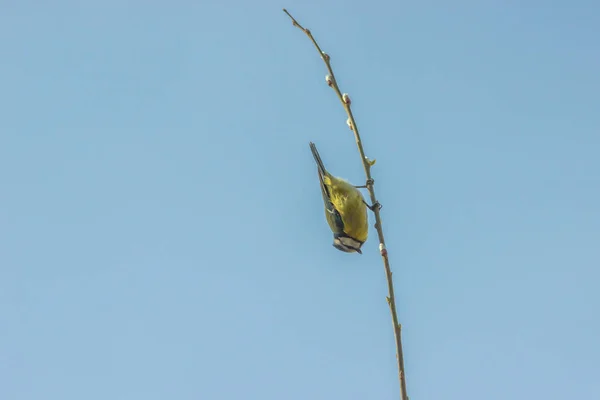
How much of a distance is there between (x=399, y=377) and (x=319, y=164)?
4106 mm

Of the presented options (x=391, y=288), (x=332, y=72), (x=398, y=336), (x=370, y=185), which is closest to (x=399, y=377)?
(x=398, y=336)

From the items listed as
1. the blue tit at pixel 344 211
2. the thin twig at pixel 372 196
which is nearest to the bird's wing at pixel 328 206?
the blue tit at pixel 344 211

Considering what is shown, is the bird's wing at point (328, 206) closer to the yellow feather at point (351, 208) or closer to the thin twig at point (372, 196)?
the yellow feather at point (351, 208)

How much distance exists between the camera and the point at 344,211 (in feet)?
20.3

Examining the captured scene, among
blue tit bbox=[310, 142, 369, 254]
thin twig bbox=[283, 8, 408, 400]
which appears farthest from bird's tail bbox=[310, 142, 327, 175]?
thin twig bbox=[283, 8, 408, 400]

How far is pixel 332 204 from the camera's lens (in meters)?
6.37

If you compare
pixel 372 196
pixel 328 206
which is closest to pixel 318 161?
pixel 328 206

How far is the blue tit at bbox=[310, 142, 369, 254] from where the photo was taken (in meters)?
6.14

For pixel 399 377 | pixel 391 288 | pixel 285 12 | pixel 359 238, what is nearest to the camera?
pixel 399 377

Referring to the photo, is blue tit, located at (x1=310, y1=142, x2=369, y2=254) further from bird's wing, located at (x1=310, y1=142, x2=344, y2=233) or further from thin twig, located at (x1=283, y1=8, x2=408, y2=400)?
thin twig, located at (x1=283, y1=8, x2=408, y2=400)

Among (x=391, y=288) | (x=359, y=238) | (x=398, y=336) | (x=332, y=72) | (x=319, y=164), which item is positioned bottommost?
(x=398, y=336)

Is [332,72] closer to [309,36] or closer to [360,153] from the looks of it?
[309,36]

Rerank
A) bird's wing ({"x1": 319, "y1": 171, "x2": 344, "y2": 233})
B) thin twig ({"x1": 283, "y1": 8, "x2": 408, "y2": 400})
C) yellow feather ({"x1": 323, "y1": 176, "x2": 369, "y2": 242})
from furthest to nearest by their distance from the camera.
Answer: bird's wing ({"x1": 319, "y1": 171, "x2": 344, "y2": 233}) < yellow feather ({"x1": 323, "y1": 176, "x2": 369, "y2": 242}) < thin twig ({"x1": 283, "y1": 8, "x2": 408, "y2": 400})

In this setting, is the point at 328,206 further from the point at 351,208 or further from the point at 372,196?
the point at 372,196
